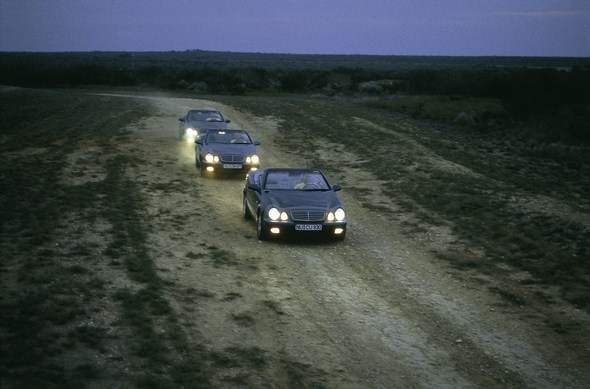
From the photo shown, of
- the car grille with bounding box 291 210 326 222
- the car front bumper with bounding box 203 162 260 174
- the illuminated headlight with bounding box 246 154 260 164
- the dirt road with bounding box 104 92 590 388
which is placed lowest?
the dirt road with bounding box 104 92 590 388

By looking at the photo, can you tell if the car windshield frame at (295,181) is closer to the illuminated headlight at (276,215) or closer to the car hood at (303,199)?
the car hood at (303,199)

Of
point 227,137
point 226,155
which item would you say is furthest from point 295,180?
point 227,137

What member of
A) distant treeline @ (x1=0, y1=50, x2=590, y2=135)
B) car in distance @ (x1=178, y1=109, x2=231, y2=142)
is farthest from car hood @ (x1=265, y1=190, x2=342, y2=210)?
distant treeline @ (x1=0, y1=50, x2=590, y2=135)

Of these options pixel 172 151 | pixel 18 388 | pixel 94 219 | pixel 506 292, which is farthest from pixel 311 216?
pixel 172 151

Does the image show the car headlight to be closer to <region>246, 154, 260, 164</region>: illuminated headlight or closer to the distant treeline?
<region>246, 154, 260, 164</region>: illuminated headlight

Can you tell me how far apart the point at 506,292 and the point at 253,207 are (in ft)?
19.1

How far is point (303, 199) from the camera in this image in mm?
12422

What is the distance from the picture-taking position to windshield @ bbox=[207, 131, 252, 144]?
19.6 metres

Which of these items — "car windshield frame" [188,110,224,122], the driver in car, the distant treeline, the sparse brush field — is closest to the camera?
the sparse brush field

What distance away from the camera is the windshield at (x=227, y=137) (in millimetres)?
19625

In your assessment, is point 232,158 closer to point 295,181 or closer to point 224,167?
point 224,167

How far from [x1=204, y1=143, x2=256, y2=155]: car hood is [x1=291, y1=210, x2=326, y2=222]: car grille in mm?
7302

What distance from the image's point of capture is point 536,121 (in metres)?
40.0

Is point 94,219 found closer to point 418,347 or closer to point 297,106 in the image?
point 418,347
